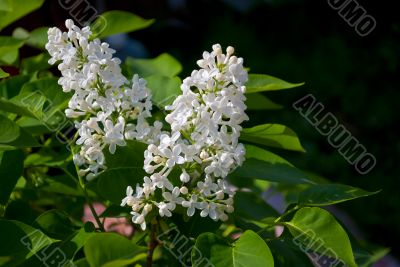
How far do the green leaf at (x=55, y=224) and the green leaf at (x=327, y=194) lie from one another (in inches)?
11.7

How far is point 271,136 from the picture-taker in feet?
3.36

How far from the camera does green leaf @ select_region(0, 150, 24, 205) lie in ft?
3.12

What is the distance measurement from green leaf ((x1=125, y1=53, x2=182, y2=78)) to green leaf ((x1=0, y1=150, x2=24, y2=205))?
293mm

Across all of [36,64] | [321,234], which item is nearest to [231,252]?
[321,234]

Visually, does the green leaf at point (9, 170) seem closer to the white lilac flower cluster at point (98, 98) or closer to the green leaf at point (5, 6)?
the white lilac flower cluster at point (98, 98)

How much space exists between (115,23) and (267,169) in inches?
14.9

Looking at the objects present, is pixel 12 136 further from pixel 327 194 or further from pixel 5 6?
pixel 327 194

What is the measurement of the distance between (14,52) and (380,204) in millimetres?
2357

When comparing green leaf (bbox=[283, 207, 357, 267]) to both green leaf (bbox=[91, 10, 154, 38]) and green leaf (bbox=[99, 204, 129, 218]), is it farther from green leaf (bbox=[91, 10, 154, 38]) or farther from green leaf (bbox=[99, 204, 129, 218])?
green leaf (bbox=[91, 10, 154, 38])

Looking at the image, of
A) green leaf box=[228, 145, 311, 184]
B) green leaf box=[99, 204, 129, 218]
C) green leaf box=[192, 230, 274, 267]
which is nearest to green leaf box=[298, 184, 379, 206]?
green leaf box=[228, 145, 311, 184]

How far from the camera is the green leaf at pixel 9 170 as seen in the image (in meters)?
0.95

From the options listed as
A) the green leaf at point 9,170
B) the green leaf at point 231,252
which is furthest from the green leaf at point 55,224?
the green leaf at point 231,252

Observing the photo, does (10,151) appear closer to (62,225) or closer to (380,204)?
(62,225)

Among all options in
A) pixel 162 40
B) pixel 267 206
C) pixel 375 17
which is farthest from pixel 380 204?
pixel 267 206
